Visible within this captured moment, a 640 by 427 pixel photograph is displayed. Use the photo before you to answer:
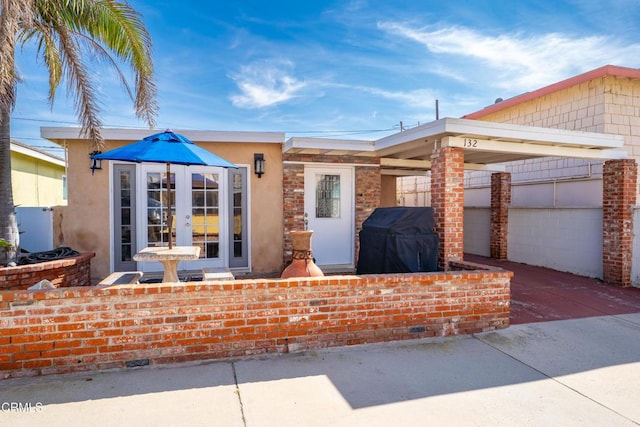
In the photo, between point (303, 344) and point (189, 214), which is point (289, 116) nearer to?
point (189, 214)

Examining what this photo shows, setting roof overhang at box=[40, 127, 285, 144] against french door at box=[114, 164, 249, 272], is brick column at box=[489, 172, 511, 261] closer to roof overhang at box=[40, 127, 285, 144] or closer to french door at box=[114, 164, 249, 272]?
roof overhang at box=[40, 127, 285, 144]

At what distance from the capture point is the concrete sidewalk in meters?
2.63

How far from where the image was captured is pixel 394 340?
4.00 metres

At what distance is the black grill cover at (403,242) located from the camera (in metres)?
5.03

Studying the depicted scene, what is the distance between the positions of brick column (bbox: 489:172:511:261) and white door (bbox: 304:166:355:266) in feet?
14.3

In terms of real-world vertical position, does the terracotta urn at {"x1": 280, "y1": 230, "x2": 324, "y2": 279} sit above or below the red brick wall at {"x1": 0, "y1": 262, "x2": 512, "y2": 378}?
above

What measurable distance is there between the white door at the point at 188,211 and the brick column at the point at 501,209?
6.94 m

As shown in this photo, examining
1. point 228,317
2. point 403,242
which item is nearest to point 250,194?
point 403,242

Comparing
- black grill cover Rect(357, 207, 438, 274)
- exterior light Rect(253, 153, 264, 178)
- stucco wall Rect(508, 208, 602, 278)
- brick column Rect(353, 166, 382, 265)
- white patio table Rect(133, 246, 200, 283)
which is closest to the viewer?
white patio table Rect(133, 246, 200, 283)

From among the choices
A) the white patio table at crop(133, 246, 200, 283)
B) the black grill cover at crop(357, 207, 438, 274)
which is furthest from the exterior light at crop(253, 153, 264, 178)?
the white patio table at crop(133, 246, 200, 283)

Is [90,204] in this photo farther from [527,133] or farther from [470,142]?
[527,133]

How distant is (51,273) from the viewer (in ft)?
15.9

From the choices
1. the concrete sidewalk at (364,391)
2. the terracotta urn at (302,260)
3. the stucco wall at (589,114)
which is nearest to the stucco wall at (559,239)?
the stucco wall at (589,114)

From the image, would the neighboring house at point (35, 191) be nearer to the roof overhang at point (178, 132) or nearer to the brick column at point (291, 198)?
the roof overhang at point (178, 132)
